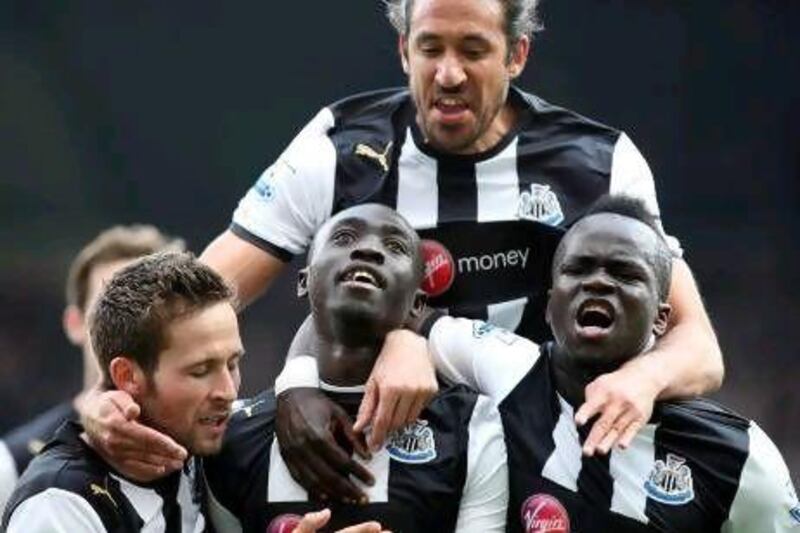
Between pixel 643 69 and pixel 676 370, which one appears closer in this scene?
pixel 676 370

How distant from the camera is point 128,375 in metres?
3.13

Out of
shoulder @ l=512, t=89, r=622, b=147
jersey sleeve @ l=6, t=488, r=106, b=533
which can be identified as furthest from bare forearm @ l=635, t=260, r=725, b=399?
jersey sleeve @ l=6, t=488, r=106, b=533

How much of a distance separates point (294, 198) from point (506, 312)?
497 mm

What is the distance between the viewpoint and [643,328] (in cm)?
324

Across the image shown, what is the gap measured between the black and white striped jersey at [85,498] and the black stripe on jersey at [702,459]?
0.85 metres

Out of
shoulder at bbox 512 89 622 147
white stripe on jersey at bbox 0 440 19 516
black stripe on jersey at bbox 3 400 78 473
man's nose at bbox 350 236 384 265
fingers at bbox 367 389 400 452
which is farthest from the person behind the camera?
black stripe on jersey at bbox 3 400 78 473

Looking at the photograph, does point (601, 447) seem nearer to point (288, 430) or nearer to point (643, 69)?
point (288, 430)

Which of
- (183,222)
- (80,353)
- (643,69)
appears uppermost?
(643,69)

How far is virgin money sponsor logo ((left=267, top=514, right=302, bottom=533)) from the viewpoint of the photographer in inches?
126

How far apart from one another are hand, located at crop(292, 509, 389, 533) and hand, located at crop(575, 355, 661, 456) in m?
0.39

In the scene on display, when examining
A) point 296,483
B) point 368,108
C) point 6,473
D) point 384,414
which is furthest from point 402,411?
point 6,473

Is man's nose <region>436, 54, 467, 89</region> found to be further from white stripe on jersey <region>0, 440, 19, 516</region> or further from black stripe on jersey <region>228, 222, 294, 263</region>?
white stripe on jersey <region>0, 440, 19, 516</region>

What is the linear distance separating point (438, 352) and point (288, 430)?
0.36m

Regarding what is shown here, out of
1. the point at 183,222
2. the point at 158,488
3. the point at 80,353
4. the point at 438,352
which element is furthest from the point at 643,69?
the point at 158,488
